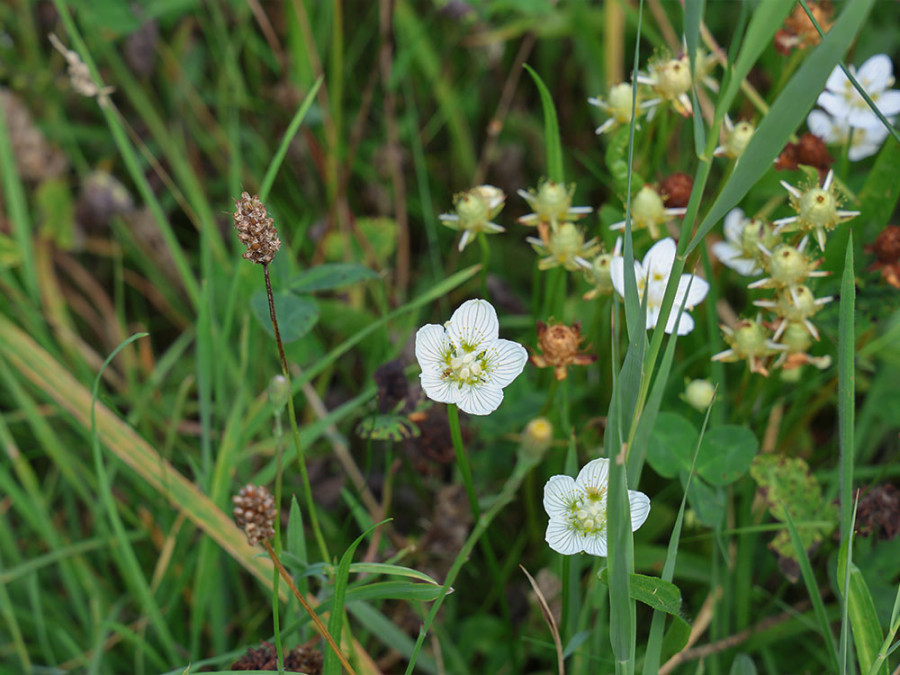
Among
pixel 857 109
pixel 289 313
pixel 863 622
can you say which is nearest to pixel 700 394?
pixel 863 622

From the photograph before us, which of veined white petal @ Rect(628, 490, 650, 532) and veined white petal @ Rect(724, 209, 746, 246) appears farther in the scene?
veined white petal @ Rect(724, 209, 746, 246)

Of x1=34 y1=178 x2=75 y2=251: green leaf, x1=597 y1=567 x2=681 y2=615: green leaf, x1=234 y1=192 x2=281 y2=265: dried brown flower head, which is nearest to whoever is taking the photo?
x1=234 y1=192 x2=281 y2=265: dried brown flower head

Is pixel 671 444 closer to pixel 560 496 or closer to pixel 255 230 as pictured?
pixel 560 496

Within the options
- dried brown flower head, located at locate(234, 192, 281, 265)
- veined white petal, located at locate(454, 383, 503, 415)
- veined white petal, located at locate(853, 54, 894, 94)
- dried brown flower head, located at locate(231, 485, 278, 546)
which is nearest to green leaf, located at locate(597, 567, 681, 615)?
veined white petal, located at locate(454, 383, 503, 415)

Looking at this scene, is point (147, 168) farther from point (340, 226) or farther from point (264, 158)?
point (340, 226)

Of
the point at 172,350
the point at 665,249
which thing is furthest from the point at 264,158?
the point at 665,249

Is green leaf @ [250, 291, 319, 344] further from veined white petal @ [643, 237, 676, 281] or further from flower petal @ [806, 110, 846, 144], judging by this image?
flower petal @ [806, 110, 846, 144]

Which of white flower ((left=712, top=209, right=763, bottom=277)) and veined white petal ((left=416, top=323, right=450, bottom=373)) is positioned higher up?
white flower ((left=712, top=209, right=763, bottom=277))
